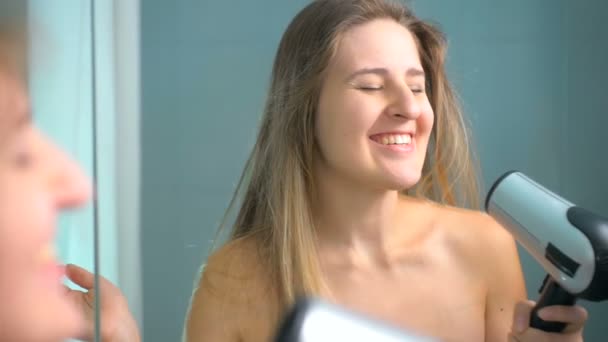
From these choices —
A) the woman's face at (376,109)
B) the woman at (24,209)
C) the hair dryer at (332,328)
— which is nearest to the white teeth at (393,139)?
the woman's face at (376,109)

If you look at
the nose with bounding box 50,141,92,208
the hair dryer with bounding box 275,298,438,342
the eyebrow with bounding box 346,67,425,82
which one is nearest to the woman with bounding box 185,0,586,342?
the eyebrow with bounding box 346,67,425,82

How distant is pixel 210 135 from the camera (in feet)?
→ 3.34

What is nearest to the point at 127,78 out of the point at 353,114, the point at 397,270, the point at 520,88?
the point at 353,114

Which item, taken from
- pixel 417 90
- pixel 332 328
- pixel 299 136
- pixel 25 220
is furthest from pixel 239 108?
pixel 332 328

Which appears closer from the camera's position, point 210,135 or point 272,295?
point 272,295

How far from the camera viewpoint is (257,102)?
1016 mm

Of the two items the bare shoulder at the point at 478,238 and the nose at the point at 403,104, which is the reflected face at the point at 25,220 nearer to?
the nose at the point at 403,104

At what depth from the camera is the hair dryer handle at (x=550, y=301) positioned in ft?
2.34

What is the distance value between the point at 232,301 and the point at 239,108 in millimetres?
292

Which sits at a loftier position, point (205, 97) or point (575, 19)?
point (575, 19)

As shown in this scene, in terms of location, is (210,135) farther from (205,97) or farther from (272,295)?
(272,295)

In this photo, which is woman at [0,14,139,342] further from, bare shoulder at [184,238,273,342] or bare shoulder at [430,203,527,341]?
bare shoulder at [430,203,527,341]

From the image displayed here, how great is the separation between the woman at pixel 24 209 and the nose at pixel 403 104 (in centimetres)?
42

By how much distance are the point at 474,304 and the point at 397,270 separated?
0.10 metres
